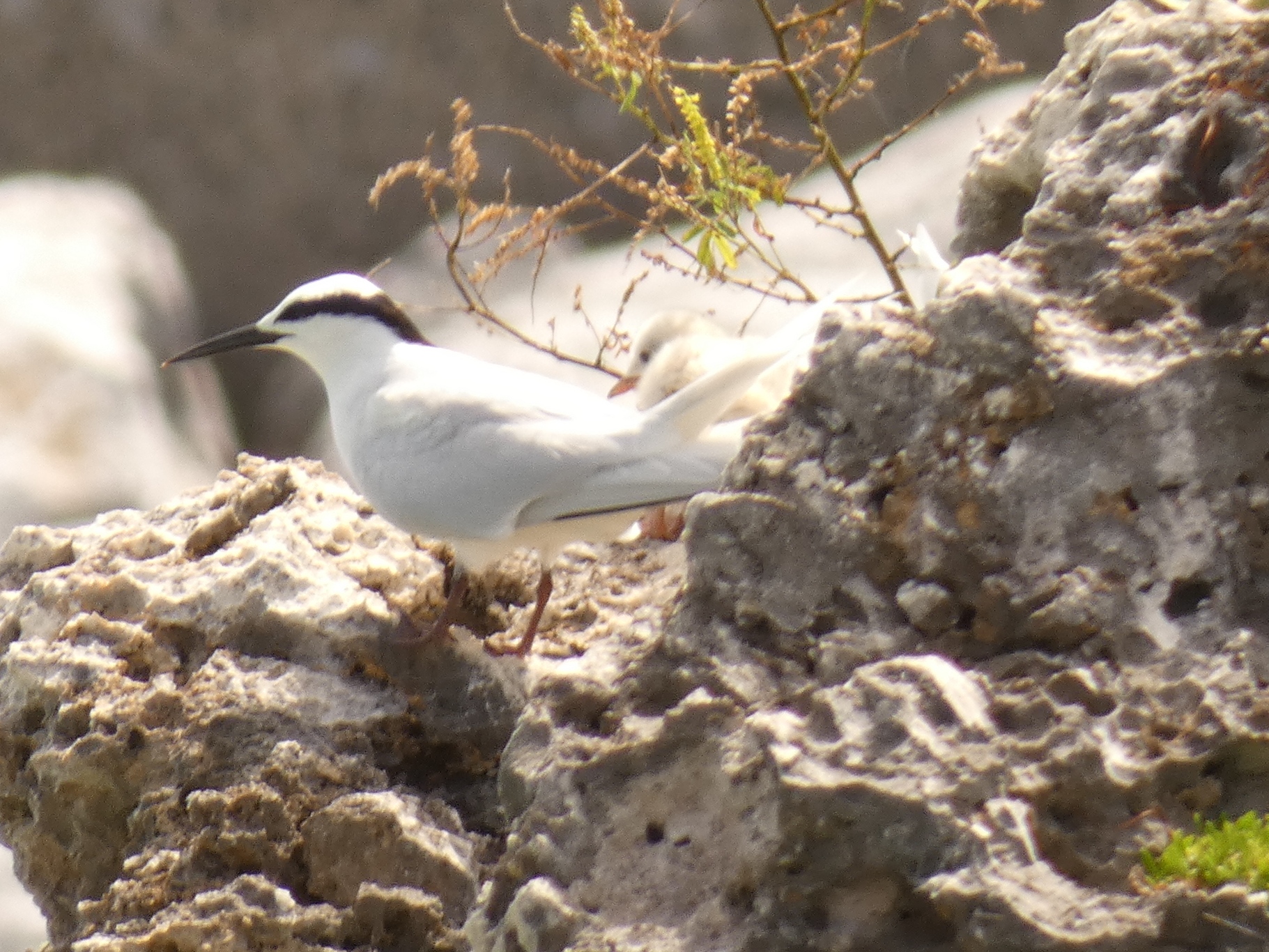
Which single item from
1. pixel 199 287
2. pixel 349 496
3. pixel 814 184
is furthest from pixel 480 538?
pixel 199 287

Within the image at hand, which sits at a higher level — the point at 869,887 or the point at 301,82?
the point at 301,82

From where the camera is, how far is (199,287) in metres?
8.33

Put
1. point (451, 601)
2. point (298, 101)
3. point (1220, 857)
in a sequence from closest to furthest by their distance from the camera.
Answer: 1. point (1220, 857)
2. point (451, 601)
3. point (298, 101)

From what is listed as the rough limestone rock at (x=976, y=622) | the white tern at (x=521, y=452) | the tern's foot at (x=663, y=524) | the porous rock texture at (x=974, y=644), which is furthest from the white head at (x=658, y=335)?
the rough limestone rock at (x=976, y=622)

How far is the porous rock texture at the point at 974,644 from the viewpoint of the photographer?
159 centimetres

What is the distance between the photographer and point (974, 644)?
1770mm

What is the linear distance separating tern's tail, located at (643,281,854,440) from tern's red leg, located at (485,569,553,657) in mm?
345

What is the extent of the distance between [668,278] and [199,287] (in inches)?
104

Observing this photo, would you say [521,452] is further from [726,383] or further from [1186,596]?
[1186,596]

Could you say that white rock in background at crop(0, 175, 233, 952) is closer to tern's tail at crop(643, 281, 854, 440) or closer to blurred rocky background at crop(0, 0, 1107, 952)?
blurred rocky background at crop(0, 0, 1107, 952)

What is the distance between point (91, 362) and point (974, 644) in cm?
657

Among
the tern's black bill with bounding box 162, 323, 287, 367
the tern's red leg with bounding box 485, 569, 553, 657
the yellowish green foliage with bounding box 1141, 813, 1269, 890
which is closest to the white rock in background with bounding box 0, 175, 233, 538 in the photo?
the tern's black bill with bounding box 162, 323, 287, 367

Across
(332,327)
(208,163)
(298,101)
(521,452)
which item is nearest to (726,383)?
(521,452)

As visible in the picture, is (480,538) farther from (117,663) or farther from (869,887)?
(869,887)
